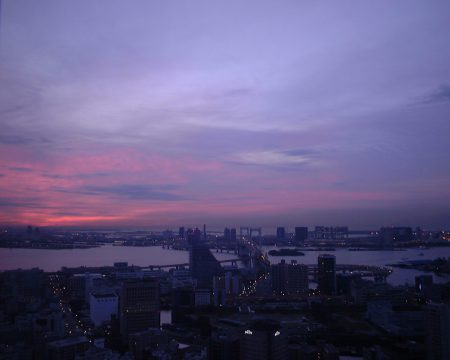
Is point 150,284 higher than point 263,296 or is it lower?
higher

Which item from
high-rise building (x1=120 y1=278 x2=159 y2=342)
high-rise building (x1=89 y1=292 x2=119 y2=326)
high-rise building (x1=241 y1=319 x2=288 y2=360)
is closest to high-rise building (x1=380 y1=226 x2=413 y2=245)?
Result: high-rise building (x1=89 y1=292 x2=119 y2=326)

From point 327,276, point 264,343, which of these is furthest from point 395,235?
point 264,343

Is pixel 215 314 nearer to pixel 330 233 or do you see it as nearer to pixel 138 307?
pixel 138 307

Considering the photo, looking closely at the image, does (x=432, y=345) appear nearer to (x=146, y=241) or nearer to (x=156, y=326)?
(x=156, y=326)

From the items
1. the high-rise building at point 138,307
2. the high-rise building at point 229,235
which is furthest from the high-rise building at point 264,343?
the high-rise building at point 229,235

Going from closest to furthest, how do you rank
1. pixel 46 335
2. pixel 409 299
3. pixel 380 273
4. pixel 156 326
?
pixel 46 335
pixel 156 326
pixel 409 299
pixel 380 273

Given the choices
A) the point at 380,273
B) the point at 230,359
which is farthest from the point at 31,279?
the point at 380,273

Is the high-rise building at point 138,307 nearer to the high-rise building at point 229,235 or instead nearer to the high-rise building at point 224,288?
the high-rise building at point 224,288
